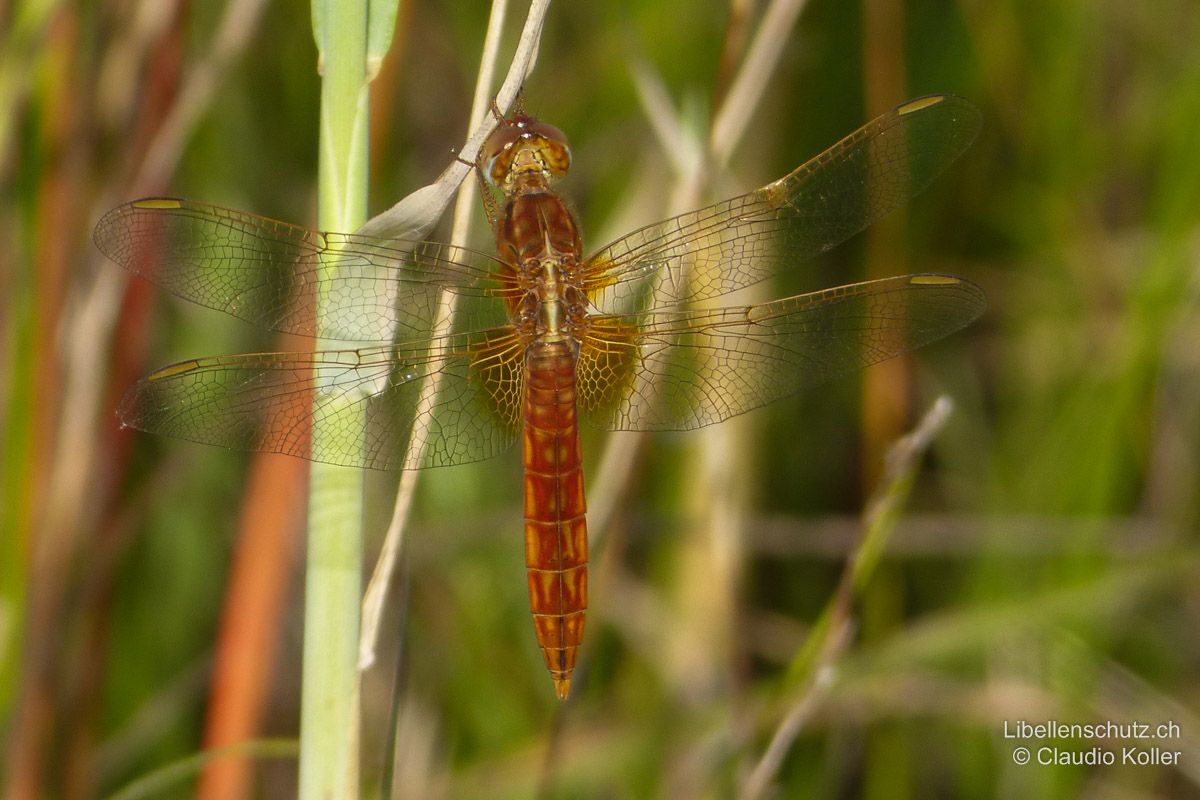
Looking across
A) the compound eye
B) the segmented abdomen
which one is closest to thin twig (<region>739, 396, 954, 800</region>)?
the segmented abdomen

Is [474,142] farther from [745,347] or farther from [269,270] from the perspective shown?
[745,347]

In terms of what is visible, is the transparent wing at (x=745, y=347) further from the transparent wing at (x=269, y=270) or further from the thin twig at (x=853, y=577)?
the transparent wing at (x=269, y=270)

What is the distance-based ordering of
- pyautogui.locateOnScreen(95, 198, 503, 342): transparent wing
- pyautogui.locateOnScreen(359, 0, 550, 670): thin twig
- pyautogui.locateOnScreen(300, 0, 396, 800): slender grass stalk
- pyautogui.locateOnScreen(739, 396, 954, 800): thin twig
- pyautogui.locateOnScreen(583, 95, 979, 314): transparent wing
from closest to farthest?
pyautogui.locateOnScreen(300, 0, 396, 800): slender grass stalk
pyautogui.locateOnScreen(359, 0, 550, 670): thin twig
pyautogui.locateOnScreen(95, 198, 503, 342): transparent wing
pyautogui.locateOnScreen(739, 396, 954, 800): thin twig
pyautogui.locateOnScreen(583, 95, 979, 314): transparent wing

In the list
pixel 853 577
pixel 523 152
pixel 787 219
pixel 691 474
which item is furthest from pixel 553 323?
pixel 691 474

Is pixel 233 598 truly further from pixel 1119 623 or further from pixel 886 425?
pixel 1119 623

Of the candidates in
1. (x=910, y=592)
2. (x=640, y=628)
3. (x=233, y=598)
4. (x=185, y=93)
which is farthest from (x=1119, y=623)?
(x=185, y=93)

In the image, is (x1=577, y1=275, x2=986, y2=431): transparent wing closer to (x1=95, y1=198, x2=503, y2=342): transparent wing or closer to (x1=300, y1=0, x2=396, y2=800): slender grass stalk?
(x1=95, y1=198, x2=503, y2=342): transparent wing
